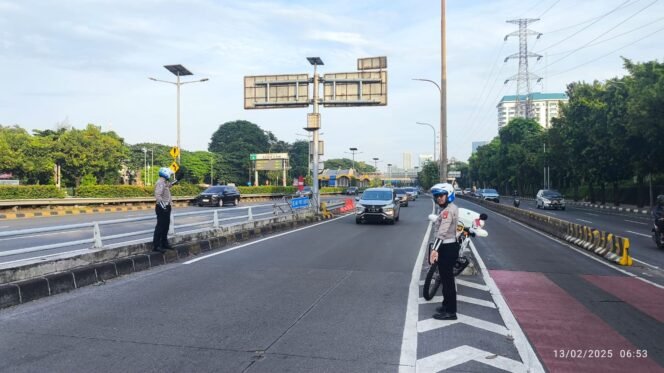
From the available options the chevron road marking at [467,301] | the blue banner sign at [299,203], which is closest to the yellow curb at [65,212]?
the blue banner sign at [299,203]

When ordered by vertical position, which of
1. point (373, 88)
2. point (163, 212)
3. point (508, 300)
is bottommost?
point (508, 300)

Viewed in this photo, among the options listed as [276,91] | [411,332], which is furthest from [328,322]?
[276,91]

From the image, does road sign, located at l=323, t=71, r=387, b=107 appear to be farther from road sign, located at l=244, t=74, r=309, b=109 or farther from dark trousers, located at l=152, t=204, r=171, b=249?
dark trousers, located at l=152, t=204, r=171, b=249

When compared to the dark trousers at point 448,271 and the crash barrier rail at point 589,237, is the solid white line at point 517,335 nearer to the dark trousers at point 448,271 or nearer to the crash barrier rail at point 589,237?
the dark trousers at point 448,271

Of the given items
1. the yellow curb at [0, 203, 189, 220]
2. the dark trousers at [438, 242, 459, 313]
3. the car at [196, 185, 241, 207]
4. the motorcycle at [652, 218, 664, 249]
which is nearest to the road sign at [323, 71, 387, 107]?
the motorcycle at [652, 218, 664, 249]

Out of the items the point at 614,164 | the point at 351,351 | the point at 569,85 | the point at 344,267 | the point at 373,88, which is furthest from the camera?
the point at 569,85

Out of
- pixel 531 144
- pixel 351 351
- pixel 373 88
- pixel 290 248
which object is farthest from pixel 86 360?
pixel 531 144

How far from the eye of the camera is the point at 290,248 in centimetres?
1257

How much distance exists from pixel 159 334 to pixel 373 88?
2084 cm

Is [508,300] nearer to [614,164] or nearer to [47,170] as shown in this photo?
[614,164]

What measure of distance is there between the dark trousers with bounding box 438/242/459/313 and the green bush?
29172 millimetres

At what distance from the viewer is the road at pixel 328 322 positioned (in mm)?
4500

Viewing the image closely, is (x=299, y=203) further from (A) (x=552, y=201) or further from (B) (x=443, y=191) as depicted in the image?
(A) (x=552, y=201)

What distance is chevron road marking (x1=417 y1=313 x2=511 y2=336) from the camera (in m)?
5.54
